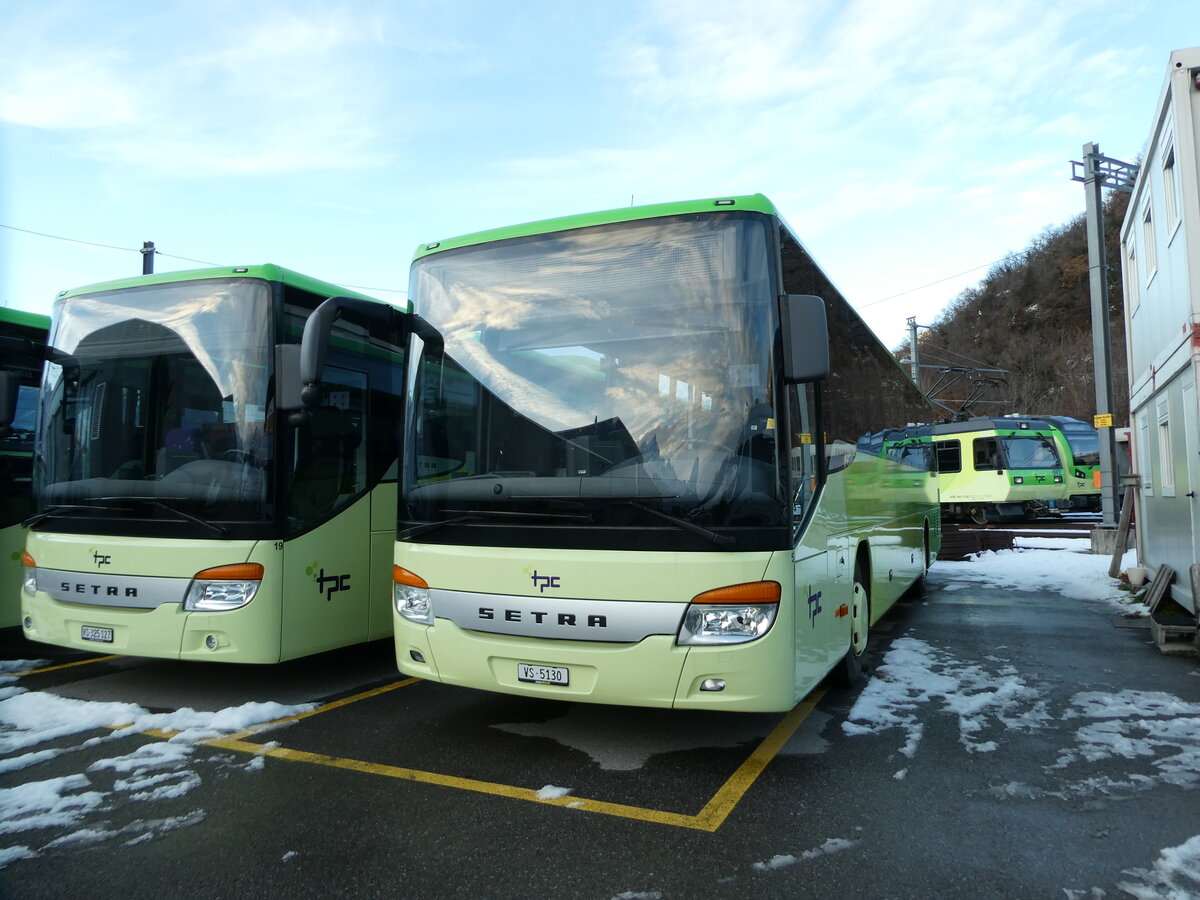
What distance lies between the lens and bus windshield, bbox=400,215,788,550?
409cm

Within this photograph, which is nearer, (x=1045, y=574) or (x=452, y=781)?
(x=452, y=781)

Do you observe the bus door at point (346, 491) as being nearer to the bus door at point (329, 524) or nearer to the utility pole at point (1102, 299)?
the bus door at point (329, 524)

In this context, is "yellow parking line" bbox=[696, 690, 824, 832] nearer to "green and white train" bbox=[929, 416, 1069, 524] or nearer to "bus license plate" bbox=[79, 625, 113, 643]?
"bus license plate" bbox=[79, 625, 113, 643]

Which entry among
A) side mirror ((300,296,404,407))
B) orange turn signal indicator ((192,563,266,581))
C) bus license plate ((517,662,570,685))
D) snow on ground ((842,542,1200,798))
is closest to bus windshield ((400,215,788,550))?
side mirror ((300,296,404,407))

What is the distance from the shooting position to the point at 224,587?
540cm

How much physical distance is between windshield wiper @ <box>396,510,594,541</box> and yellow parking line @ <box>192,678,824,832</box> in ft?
4.19

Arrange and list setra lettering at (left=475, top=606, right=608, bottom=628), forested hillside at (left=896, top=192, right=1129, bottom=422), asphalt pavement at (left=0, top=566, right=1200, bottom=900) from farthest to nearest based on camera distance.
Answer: forested hillside at (left=896, top=192, right=1129, bottom=422) → setra lettering at (left=475, top=606, right=608, bottom=628) → asphalt pavement at (left=0, top=566, right=1200, bottom=900)

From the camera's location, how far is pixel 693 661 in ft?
13.3

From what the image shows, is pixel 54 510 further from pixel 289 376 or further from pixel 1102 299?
pixel 1102 299

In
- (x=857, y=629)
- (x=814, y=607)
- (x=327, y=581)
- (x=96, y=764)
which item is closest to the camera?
(x=96, y=764)

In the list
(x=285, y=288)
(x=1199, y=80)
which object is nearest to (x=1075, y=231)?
(x=1199, y=80)

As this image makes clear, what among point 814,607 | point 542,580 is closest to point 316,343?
point 542,580

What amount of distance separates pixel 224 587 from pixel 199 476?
764mm

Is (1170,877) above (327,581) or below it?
below
